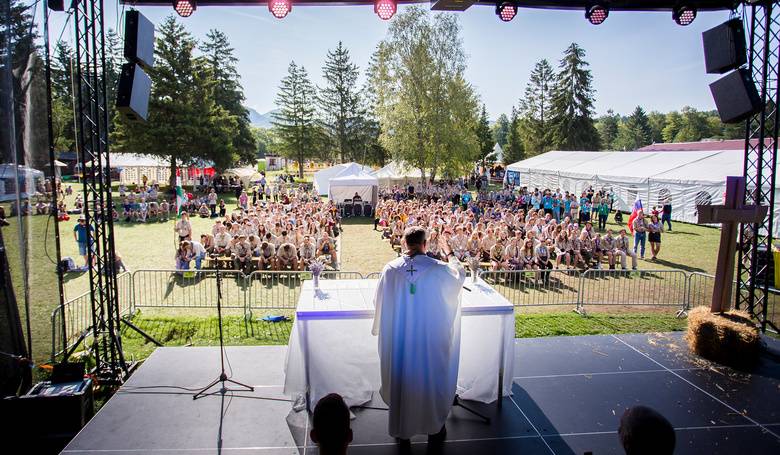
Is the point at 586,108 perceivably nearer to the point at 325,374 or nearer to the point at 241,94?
the point at 241,94

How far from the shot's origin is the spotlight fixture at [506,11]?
278 inches

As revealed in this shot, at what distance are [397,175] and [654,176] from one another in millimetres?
17179

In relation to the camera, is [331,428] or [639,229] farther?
[639,229]

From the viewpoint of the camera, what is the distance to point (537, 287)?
37.0ft

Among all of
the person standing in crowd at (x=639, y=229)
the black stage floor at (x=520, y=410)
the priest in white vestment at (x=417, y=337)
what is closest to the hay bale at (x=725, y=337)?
the black stage floor at (x=520, y=410)

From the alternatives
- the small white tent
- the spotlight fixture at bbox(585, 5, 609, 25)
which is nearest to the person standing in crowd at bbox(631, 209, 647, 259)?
the spotlight fixture at bbox(585, 5, 609, 25)

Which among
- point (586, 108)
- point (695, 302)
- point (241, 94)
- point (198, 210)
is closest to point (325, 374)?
point (695, 302)

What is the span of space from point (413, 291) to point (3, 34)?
4814 millimetres

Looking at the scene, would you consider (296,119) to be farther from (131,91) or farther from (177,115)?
(131,91)

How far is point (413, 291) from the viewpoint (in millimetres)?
4082

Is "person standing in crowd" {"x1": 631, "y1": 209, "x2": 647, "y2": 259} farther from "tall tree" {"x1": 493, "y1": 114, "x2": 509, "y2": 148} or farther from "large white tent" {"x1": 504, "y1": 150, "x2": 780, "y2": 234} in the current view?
"tall tree" {"x1": 493, "y1": 114, "x2": 509, "y2": 148}

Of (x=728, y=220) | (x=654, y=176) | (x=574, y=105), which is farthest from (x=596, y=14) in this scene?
(x=574, y=105)

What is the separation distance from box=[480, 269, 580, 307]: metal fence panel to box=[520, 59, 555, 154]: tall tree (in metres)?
46.1

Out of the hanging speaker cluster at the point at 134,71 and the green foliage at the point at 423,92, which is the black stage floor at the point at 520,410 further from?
the green foliage at the point at 423,92
